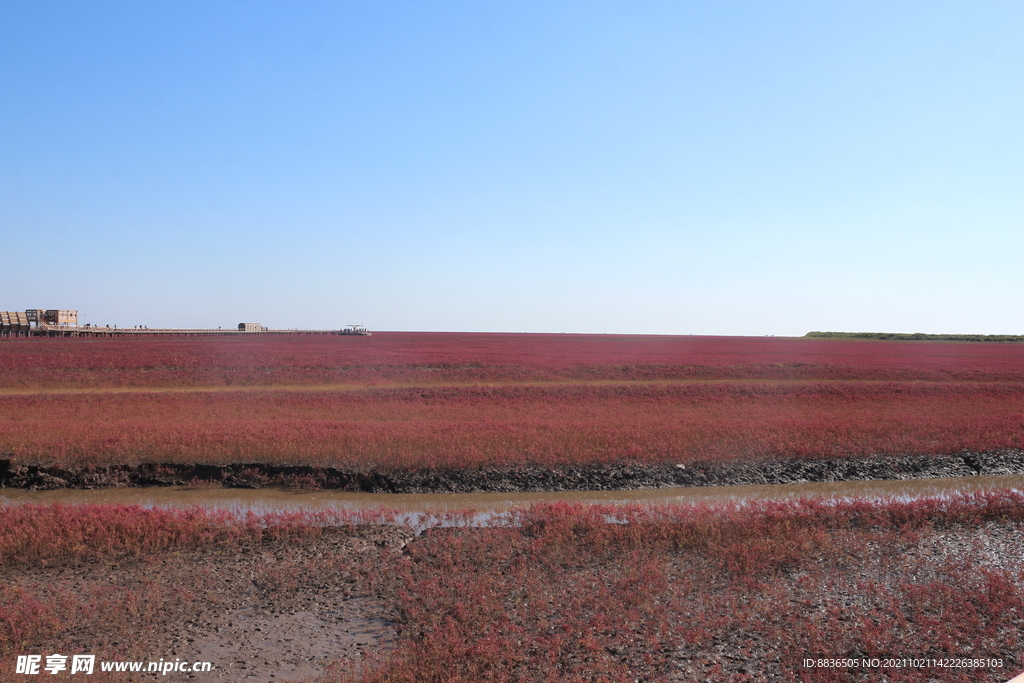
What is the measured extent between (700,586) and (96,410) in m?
25.9

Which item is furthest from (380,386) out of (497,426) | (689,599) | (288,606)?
(689,599)

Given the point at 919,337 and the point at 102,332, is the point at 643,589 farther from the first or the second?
the point at 919,337

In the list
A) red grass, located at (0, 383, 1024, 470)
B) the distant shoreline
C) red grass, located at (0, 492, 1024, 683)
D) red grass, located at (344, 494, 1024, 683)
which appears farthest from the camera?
the distant shoreline

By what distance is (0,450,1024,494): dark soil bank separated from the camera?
17.6m

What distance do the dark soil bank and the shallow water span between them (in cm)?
35

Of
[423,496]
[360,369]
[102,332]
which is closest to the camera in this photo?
[423,496]

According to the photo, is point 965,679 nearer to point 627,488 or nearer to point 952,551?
point 952,551

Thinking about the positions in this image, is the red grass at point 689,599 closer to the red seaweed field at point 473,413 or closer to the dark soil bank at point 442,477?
the dark soil bank at point 442,477

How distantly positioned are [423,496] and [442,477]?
1.11 meters

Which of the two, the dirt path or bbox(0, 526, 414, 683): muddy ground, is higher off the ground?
the dirt path

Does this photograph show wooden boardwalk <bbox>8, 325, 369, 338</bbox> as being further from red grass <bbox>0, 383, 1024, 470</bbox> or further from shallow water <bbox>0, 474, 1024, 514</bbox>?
shallow water <bbox>0, 474, 1024, 514</bbox>

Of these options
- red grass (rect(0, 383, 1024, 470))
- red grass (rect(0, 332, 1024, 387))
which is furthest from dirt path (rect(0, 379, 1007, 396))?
red grass (rect(0, 383, 1024, 470))

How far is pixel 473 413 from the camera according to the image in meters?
27.3

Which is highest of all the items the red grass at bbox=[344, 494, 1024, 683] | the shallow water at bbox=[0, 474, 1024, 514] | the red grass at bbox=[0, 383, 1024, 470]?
the red grass at bbox=[0, 383, 1024, 470]
